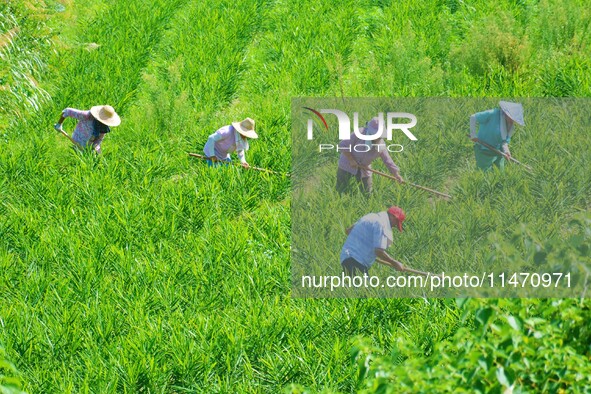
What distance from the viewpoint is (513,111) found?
723 centimetres

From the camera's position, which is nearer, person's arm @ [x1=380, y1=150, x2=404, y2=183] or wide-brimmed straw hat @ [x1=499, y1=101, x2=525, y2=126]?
person's arm @ [x1=380, y1=150, x2=404, y2=183]

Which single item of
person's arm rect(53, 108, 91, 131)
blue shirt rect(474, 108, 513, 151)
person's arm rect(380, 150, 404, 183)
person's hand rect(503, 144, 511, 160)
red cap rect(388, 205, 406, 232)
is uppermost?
blue shirt rect(474, 108, 513, 151)

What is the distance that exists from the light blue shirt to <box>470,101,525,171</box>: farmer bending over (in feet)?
5.45

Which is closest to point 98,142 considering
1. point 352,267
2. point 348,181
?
point 348,181

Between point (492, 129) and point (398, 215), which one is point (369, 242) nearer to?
point (398, 215)

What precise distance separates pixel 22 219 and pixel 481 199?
11.3 ft

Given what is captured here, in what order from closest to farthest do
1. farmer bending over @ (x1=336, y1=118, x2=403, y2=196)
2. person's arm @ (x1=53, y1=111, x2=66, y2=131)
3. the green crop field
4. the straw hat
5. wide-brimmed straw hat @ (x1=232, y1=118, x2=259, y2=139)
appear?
1. the green crop field
2. farmer bending over @ (x1=336, y1=118, x2=403, y2=196)
3. wide-brimmed straw hat @ (x1=232, y1=118, x2=259, y2=139)
4. the straw hat
5. person's arm @ (x1=53, y1=111, x2=66, y2=131)

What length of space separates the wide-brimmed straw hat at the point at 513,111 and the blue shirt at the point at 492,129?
0.07 m

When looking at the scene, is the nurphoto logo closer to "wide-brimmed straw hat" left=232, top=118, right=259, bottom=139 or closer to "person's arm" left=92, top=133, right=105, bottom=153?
"wide-brimmed straw hat" left=232, top=118, right=259, bottom=139

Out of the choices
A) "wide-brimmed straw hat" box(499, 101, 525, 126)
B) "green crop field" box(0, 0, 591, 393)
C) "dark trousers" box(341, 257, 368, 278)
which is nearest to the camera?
"green crop field" box(0, 0, 591, 393)

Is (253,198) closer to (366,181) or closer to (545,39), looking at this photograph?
(366,181)

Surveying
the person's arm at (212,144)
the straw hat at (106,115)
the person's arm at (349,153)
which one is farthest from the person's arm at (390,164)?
the straw hat at (106,115)

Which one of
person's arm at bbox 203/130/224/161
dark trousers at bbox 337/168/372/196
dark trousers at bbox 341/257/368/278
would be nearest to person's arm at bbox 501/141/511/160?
dark trousers at bbox 337/168/372/196

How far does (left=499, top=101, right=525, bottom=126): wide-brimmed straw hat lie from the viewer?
23.2ft
